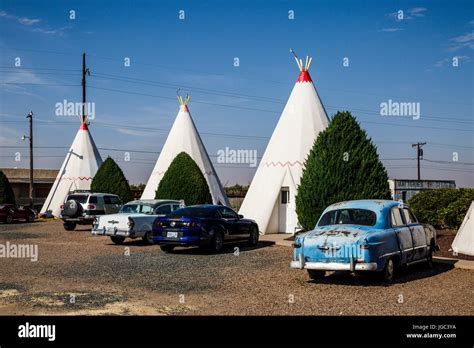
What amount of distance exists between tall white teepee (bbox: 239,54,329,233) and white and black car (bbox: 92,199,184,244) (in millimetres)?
4863

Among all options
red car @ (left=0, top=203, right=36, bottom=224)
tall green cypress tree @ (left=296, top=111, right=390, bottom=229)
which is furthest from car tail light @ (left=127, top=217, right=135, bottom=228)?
red car @ (left=0, top=203, right=36, bottom=224)

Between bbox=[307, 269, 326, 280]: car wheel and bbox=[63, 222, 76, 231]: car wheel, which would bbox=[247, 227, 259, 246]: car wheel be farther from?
bbox=[63, 222, 76, 231]: car wheel

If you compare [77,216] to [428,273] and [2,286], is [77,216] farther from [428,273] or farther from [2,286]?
[428,273]

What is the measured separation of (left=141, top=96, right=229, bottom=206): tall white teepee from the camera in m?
29.2

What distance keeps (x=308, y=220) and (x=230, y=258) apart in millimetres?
3919

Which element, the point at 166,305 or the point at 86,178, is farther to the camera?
the point at 86,178

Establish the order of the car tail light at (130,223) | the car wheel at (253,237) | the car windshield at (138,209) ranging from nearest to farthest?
the car wheel at (253,237)
the car tail light at (130,223)
the car windshield at (138,209)

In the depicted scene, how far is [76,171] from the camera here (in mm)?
36281

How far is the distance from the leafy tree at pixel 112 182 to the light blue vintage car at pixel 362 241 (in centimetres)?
2121

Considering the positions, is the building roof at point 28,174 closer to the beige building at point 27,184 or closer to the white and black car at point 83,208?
the beige building at point 27,184

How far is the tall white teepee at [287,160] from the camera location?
2184 centimetres

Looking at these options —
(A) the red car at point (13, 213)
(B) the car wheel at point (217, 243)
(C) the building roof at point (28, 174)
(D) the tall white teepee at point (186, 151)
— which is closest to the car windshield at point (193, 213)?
(B) the car wheel at point (217, 243)

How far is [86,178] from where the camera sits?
3609 cm

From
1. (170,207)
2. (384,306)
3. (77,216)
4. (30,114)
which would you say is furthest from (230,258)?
(30,114)
